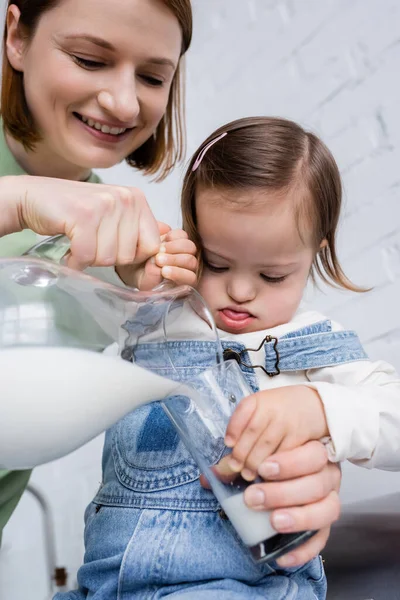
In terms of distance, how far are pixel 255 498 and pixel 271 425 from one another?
0.23 feet

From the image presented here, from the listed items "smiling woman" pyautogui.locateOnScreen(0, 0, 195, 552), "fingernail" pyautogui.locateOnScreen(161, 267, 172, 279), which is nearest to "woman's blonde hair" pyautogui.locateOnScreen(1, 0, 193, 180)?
"smiling woman" pyautogui.locateOnScreen(0, 0, 195, 552)

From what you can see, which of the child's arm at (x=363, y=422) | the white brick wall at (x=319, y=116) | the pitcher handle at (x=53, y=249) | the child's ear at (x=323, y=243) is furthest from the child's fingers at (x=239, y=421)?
the white brick wall at (x=319, y=116)

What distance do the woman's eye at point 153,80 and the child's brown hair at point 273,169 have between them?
0.11 meters

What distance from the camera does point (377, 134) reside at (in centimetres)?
128

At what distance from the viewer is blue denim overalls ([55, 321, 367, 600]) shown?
0.65 meters

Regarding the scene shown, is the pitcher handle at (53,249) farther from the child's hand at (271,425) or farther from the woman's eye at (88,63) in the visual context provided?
the woman's eye at (88,63)

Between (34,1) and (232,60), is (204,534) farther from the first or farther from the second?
(232,60)

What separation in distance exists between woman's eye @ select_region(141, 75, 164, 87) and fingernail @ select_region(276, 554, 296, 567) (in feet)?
2.03

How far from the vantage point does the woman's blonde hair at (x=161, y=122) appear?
89 centimetres

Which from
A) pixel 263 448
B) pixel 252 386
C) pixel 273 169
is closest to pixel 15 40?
pixel 273 169

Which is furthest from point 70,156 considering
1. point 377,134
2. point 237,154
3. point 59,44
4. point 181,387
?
point 377,134

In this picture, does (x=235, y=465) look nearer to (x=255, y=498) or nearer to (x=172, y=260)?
(x=255, y=498)

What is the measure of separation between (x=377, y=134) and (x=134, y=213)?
2.64ft

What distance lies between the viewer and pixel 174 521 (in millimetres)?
688
